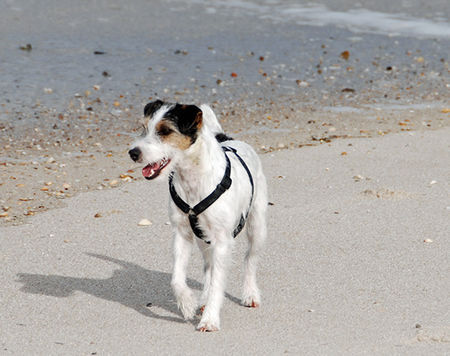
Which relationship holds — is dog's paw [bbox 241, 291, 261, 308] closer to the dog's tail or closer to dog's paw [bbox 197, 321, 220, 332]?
dog's paw [bbox 197, 321, 220, 332]

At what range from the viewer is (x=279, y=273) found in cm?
662

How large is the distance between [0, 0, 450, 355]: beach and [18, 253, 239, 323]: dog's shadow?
0.02 meters

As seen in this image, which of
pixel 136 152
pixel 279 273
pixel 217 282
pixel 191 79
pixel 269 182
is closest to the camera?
pixel 136 152

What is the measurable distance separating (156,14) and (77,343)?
17.8 metres

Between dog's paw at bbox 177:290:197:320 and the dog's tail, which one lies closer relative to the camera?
dog's paw at bbox 177:290:197:320

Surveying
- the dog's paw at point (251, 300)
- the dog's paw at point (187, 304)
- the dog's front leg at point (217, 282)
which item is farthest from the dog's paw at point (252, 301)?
the dog's paw at point (187, 304)

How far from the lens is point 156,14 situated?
22250mm

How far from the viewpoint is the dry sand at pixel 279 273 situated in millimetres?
5348

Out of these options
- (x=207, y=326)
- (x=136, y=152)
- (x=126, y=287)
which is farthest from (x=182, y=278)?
(x=136, y=152)

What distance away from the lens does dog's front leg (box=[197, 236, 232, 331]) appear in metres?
5.53

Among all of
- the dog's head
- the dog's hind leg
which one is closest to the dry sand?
the dog's hind leg

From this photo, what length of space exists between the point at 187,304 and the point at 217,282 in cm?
25

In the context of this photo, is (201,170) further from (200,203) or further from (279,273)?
(279,273)

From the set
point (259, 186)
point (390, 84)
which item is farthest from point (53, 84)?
point (259, 186)
